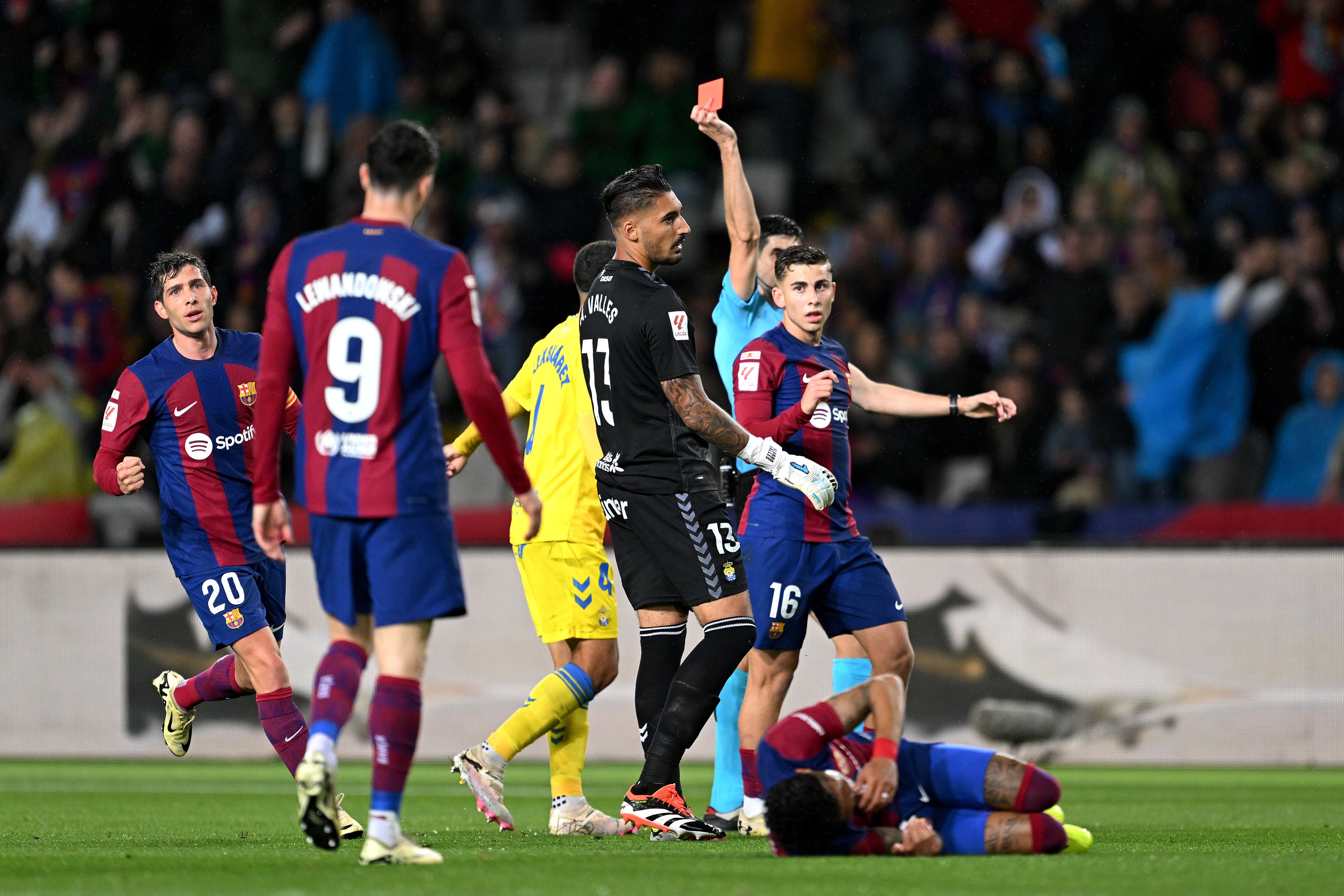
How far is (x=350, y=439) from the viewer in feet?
17.8

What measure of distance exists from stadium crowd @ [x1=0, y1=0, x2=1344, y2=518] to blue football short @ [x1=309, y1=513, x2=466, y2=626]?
8613 mm

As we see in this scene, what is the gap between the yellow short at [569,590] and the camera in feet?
24.5

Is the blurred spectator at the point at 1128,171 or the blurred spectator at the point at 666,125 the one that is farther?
the blurred spectator at the point at 666,125

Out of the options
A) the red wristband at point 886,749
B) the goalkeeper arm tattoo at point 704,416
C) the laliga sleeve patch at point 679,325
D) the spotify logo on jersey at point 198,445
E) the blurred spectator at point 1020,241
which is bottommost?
the red wristband at point 886,749

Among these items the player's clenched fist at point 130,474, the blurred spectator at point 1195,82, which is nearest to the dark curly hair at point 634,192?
the player's clenched fist at point 130,474

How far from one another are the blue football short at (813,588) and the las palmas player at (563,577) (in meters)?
0.67

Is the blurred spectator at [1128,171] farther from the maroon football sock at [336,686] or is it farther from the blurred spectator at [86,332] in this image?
the maroon football sock at [336,686]

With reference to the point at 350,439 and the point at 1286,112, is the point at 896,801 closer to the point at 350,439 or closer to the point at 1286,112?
the point at 350,439

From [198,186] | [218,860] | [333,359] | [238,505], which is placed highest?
[198,186]

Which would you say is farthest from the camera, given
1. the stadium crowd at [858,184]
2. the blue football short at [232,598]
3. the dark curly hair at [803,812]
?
the stadium crowd at [858,184]

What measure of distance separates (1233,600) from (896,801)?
6865mm

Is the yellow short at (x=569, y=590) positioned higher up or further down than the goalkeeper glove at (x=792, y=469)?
further down

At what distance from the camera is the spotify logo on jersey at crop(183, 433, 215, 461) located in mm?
7609

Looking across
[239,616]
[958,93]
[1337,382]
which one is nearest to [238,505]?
[239,616]
